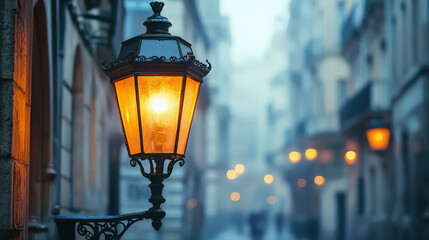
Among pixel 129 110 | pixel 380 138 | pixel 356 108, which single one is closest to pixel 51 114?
pixel 129 110

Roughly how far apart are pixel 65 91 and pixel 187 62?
5818 millimetres

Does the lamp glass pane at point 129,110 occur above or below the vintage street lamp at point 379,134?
below

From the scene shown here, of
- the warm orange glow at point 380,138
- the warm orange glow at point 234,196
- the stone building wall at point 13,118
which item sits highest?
the warm orange glow at point 234,196

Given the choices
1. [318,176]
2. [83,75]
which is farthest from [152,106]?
[318,176]

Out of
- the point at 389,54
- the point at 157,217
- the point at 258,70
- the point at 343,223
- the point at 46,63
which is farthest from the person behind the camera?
the point at 258,70

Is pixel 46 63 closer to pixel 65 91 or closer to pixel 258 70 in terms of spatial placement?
pixel 65 91

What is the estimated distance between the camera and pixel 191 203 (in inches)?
1427

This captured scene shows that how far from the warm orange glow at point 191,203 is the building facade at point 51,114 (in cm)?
1456

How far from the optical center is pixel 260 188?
344ft

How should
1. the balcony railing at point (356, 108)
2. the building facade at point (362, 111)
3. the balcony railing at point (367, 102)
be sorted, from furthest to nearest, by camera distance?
1. the balcony railing at point (356, 108)
2. the balcony railing at point (367, 102)
3. the building facade at point (362, 111)

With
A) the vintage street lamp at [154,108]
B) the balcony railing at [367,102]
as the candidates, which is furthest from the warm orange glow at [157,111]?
the balcony railing at [367,102]

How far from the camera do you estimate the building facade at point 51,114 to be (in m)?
5.70

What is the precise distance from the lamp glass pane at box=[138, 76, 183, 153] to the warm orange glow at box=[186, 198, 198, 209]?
91.8 feet

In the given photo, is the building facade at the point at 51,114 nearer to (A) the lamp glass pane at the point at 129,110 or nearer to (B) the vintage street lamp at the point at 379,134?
(A) the lamp glass pane at the point at 129,110
